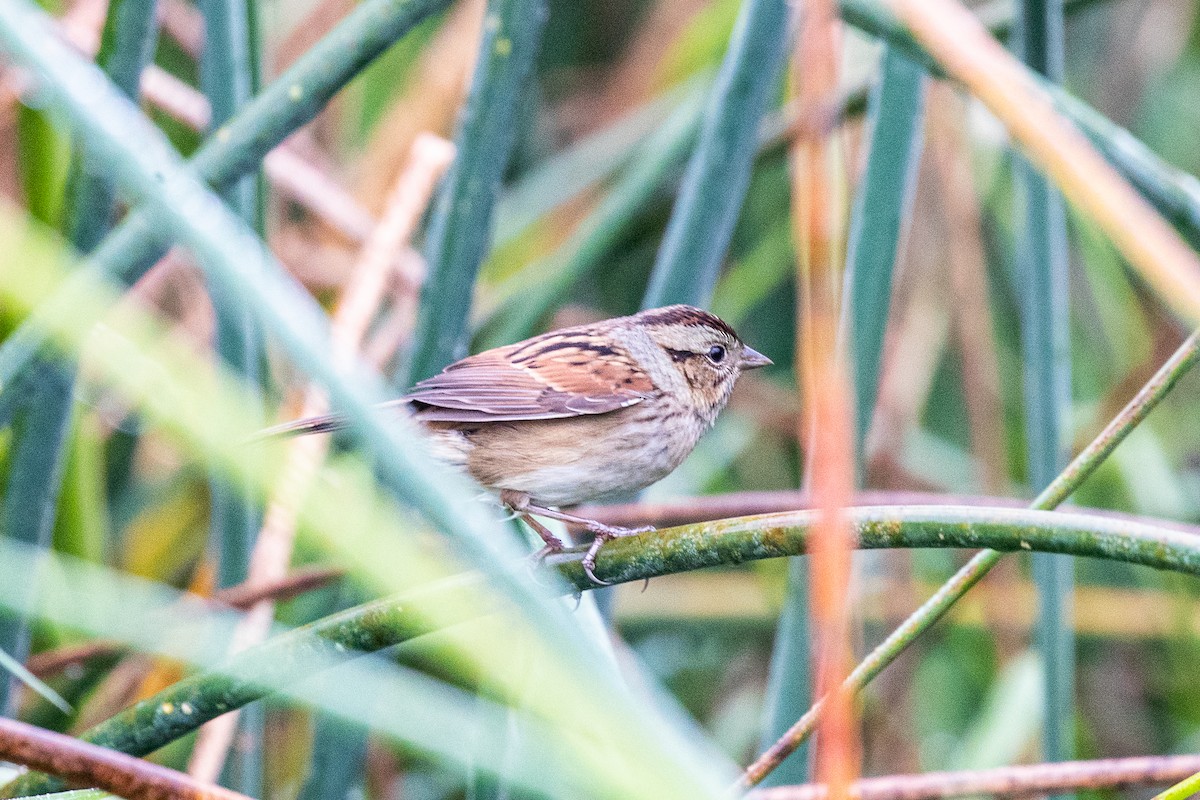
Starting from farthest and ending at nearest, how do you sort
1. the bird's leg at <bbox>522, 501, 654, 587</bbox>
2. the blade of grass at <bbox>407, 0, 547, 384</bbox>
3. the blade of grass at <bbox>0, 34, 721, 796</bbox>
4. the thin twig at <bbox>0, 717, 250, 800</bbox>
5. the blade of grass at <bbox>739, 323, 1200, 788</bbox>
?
the blade of grass at <bbox>407, 0, 547, 384</bbox>
the bird's leg at <bbox>522, 501, 654, 587</bbox>
the blade of grass at <bbox>739, 323, 1200, 788</bbox>
the thin twig at <bbox>0, 717, 250, 800</bbox>
the blade of grass at <bbox>0, 34, 721, 796</bbox>

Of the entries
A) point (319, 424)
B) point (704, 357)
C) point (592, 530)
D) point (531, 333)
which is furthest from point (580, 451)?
point (531, 333)

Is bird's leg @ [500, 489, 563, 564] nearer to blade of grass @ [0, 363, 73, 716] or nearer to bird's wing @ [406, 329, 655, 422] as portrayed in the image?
bird's wing @ [406, 329, 655, 422]

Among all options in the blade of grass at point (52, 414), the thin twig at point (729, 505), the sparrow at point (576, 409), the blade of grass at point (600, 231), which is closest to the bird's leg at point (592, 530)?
the sparrow at point (576, 409)

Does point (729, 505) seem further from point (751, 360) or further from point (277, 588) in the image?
point (277, 588)

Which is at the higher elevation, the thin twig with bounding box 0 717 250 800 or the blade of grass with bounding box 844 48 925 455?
the blade of grass with bounding box 844 48 925 455

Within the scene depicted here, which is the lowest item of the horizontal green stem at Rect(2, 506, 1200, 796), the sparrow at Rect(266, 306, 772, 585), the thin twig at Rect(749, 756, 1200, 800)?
the thin twig at Rect(749, 756, 1200, 800)

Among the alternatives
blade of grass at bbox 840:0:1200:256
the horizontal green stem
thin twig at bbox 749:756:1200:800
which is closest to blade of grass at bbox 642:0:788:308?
blade of grass at bbox 840:0:1200:256

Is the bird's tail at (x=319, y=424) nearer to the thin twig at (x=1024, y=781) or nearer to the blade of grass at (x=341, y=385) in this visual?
the thin twig at (x=1024, y=781)
